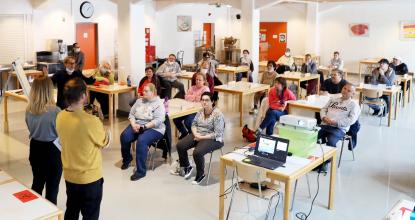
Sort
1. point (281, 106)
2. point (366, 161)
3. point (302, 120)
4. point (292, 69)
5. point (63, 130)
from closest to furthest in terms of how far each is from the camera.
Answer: point (63, 130)
point (302, 120)
point (366, 161)
point (281, 106)
point (292, 69)

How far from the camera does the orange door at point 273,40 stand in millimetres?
18234

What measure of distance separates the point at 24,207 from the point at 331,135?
4005 millimetres

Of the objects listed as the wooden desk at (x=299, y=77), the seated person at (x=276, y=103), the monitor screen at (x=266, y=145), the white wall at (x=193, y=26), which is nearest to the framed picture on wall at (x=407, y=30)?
the wooden desk at (x=299, y=77)

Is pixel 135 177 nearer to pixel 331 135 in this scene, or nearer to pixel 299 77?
pixel 331 135

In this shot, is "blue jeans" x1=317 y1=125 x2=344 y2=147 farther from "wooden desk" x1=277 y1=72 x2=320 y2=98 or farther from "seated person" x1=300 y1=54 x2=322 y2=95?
"seated person" x1=300 y1=54 x2=322 y2=95

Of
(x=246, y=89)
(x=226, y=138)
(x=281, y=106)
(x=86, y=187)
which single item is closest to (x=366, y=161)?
(x=281, y=106)

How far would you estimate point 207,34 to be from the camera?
60.4 ft

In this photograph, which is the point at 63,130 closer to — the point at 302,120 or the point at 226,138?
the point at 302,120

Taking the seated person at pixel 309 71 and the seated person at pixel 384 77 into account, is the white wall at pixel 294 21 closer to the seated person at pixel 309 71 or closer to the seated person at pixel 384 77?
the seated person at pixel 309 71

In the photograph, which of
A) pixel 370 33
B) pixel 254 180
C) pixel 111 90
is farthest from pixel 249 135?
pixel 370 33

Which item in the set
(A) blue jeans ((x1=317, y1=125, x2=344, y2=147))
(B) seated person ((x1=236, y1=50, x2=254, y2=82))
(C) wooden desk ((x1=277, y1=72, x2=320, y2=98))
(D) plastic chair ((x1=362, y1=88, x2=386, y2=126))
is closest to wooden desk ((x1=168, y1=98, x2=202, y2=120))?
(A) blue jeans ((x1=317, y1=125, x2=344, y2=147))

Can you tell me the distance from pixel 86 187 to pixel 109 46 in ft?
39.0

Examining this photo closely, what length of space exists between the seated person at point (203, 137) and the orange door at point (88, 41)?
9325mm

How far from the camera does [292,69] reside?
480 inches
